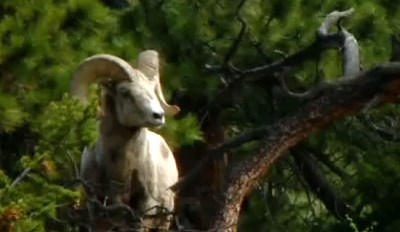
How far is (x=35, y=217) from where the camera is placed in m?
7.00

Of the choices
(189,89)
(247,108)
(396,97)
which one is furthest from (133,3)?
(396,97)

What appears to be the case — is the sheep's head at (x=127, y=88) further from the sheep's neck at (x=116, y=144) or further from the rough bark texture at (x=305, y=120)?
the rough bark texture at (x=305, y=120)

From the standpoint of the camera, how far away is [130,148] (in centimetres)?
878

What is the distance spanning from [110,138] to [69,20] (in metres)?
0.94

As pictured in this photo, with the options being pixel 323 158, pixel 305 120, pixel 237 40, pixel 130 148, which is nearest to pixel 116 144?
pixel 130 148

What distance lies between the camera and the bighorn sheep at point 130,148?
28.0ft

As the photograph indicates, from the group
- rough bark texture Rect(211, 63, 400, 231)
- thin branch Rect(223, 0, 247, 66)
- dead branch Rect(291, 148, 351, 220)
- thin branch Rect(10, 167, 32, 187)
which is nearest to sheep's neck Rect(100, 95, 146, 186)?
rough bark texture Rect(211, 63, 400, 231)

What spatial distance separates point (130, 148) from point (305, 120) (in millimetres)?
909

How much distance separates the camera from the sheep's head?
8352mm

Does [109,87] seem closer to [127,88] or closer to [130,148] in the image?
[127,88]

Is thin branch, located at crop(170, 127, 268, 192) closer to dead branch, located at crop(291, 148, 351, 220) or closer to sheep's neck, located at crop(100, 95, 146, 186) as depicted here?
sheep's neck, located at crop(100, 95, 146, 186)

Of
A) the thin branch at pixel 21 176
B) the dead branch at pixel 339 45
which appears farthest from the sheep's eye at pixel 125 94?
the thin branch at pixel 21 176

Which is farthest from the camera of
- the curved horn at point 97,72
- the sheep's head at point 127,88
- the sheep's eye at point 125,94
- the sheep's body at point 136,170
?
the sheep's body at point 136,170

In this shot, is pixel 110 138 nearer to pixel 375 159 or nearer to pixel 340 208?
pixel 375 159
